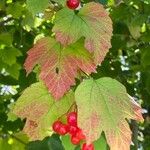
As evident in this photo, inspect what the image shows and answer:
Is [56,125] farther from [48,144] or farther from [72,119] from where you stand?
[48,144]

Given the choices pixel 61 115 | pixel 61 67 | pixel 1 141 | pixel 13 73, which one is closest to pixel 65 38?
pixel 61 67

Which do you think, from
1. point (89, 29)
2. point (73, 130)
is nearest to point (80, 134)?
point (73, 130)

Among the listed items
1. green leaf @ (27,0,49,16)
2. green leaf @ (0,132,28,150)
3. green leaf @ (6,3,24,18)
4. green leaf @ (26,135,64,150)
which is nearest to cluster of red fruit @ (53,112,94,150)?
green leaf @ (27,0,49,16)

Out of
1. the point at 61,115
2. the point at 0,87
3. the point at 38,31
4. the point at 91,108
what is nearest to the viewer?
the point at 91,108

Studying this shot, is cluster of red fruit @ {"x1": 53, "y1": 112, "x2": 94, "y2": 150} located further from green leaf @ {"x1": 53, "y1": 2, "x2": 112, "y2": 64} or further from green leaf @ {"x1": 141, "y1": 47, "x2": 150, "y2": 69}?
green leaf @ {"x1": 141, "y1": 47, "x2": 150, "y2": 69}

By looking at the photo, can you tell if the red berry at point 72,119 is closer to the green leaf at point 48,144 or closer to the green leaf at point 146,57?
the green leaf at point 48,144

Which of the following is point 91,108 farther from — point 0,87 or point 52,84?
point 0,87
